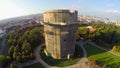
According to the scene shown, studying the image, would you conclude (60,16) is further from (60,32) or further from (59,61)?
(59,61)

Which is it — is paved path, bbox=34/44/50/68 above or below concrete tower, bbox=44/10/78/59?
below

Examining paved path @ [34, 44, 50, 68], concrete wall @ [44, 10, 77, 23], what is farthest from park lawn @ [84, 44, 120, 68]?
paved path @ [34, 44, 50, 68]

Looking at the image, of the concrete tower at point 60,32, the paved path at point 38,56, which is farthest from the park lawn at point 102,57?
the paved path at point 38,56

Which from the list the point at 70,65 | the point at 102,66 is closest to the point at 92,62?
the point at 102,66

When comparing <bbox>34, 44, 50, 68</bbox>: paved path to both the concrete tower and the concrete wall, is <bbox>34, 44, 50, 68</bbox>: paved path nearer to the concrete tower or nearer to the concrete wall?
the concrete tower

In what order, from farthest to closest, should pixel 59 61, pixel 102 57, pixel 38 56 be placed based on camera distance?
pixel 38 56, pixel 102 57, pixel 59 61

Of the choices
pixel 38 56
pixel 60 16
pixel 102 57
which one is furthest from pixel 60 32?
pixel 102 57
